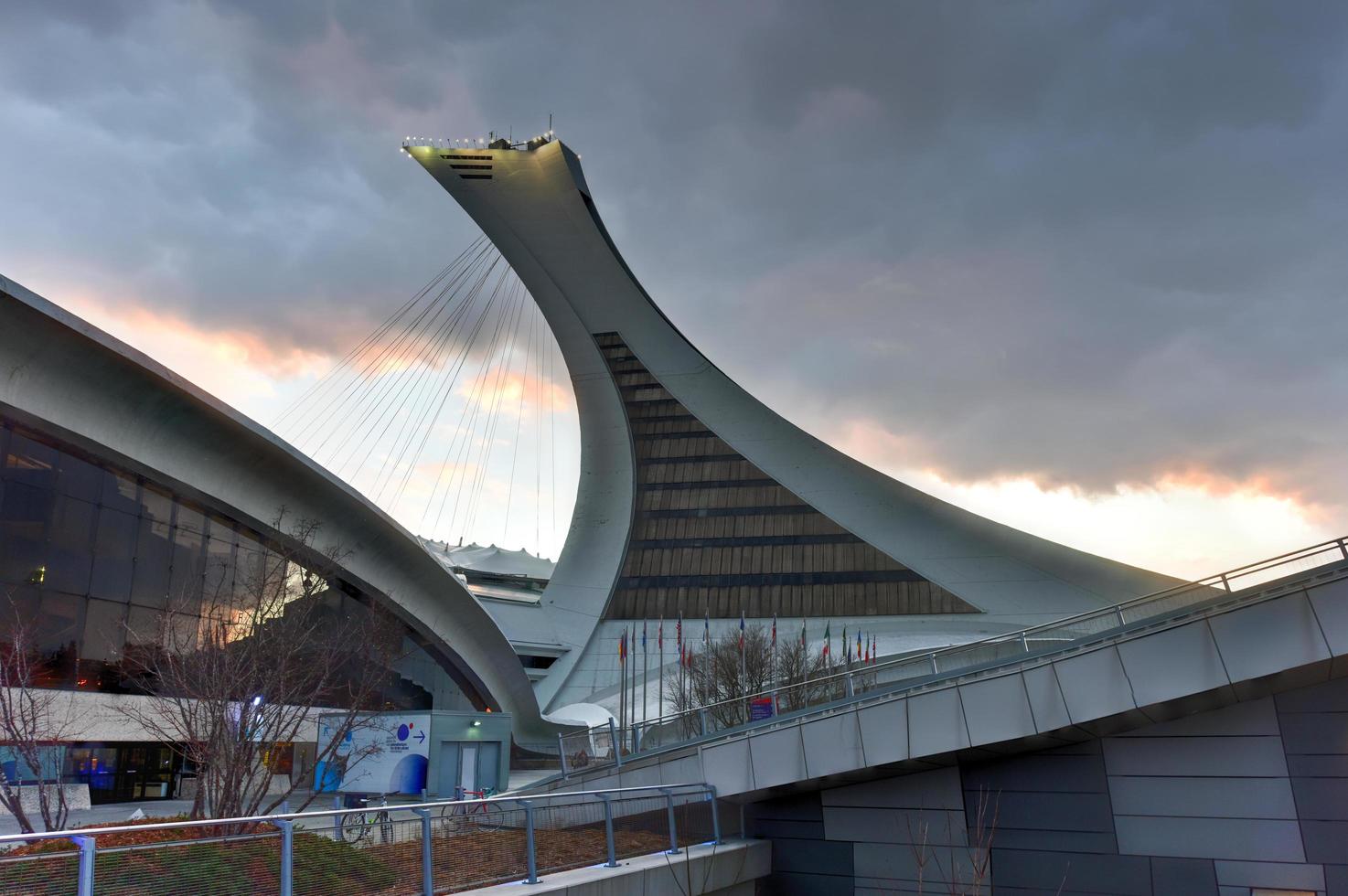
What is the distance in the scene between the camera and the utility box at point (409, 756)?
18.9m

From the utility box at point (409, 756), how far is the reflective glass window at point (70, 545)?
5486mm

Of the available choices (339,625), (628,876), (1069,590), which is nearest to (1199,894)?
(628,876)

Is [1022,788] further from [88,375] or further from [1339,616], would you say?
[88,375]

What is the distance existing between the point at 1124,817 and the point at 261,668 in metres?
14.5

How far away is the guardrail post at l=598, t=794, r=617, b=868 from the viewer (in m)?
11.0

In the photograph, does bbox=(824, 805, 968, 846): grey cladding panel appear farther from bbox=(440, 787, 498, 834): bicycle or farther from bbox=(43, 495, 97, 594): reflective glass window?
bbox=(43, 495, 97, 594): reflective glass window

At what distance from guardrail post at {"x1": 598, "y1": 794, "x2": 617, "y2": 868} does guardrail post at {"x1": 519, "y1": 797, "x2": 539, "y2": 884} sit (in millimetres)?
1397

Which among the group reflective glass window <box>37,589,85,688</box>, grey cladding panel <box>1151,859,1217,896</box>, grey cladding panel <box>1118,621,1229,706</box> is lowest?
grey cladding panel <box>1151,859,1217,896</box>

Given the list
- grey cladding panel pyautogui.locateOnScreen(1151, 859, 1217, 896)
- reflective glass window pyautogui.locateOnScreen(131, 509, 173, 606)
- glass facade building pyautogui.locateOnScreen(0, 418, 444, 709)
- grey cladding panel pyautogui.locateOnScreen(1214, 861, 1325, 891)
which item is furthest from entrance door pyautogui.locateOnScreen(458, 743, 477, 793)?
grey cladding panel pyautogui.locateOnScreen(1214, 861, 1325, 891)

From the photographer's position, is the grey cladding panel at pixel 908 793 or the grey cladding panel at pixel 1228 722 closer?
the grey cladding panel at pixel 1228 722

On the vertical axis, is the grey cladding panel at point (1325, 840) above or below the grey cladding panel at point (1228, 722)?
below

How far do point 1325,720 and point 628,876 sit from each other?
8858 millimetres

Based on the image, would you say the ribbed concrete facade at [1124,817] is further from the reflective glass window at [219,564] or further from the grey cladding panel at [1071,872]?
the reflective glass window at [219,564]

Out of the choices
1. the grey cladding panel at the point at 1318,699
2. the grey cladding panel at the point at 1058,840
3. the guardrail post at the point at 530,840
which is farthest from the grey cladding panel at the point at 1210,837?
the guardrail post at the point at 530,840
